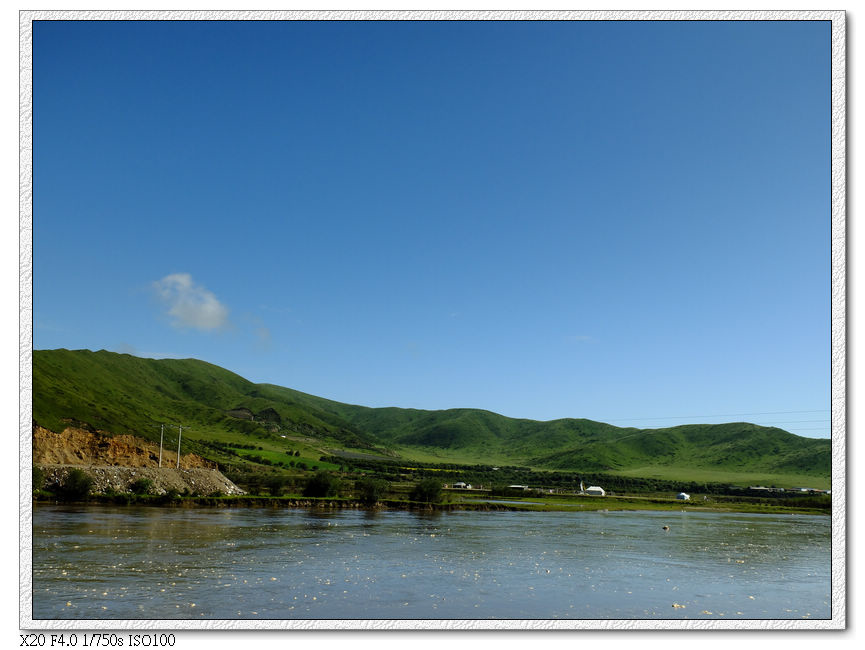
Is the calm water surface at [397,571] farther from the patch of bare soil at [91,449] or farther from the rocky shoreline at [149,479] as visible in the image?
the patch of bare soil at [91,449]

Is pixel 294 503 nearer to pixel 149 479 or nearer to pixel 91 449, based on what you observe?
pixel 149 479

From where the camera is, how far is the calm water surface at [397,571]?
16.7 meters

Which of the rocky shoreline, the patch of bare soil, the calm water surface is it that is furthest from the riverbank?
the calm water surface

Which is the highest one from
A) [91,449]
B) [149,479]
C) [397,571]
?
[397,571]

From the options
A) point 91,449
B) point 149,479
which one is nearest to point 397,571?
point 149,479

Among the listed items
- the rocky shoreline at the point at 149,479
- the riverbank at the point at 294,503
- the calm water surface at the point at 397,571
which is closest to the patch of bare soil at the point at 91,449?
the rocky shoreline at the point at 149,479

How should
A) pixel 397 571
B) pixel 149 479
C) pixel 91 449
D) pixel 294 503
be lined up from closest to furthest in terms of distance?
1. pixel 397 571
2. pixel 149 479
3. pixel 294 503
4. pixel 91 449

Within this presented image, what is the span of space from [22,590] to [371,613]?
826cm

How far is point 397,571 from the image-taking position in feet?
77.7

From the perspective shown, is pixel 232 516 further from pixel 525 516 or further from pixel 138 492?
pixel 525 516

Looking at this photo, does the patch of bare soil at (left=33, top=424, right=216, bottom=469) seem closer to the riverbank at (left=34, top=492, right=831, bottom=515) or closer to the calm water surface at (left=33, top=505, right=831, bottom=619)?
the riverbank at (left=34, top=492, right=831, bottom=515)

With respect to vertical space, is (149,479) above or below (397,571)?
below

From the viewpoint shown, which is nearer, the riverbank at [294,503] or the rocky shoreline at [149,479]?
the riverbank at [294,503]

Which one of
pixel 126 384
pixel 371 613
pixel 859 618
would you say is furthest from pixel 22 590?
pixel 126 384
